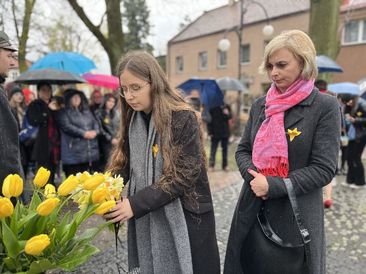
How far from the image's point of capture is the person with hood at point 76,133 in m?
5.54

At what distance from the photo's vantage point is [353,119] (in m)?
6.61

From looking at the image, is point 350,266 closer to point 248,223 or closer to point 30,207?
point 248,223

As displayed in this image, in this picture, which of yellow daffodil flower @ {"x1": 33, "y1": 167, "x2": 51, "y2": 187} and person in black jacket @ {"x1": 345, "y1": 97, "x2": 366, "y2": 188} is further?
person in black jacket @ {"x1": 345, "y1": 97, "x2": 366, "y2": 188}

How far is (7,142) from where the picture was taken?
222cm

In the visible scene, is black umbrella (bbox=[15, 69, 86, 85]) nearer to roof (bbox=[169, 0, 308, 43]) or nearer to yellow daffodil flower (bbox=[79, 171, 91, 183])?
yellow daffodil flower (bbox=[79, 171, 91, 183])

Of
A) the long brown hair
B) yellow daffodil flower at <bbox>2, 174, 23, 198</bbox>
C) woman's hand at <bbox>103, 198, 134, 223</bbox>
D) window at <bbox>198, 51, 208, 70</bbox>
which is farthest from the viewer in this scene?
window at <bbox>198, 51, 208, 70</bbox>

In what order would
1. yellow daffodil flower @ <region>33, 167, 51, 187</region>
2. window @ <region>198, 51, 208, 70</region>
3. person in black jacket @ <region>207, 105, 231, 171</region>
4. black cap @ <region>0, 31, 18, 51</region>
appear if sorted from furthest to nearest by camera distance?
window @ <region>198, 51, 208, 70</region> < person in black jacket @ <region>207, 105, 231, 171</region> < black cap @ <region>0, 31, 18, 51</region> < yellow daffodil flower @ <region>33, 167, 51, 187</region>

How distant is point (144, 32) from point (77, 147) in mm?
32722

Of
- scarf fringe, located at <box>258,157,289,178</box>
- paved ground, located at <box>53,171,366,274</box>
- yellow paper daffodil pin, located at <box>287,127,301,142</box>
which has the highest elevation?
yellow paper daffodil pin, located at <box>287,127,301,142</box>

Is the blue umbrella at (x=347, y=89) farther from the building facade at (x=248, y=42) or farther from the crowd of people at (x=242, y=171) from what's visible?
the building facade at (x=248, y=42)

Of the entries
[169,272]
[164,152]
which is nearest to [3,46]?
[164,152]

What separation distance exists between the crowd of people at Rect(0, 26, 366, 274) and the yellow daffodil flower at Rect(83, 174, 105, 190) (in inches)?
14.9

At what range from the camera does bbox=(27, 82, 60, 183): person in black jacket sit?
18.2ft

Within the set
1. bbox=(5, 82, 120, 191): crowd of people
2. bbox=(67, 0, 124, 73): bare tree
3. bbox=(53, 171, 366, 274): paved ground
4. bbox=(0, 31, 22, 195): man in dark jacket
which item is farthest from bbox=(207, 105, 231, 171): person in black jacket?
bbox=(0, 31, 22, 195): man in dark jacket
